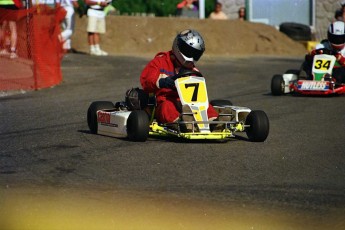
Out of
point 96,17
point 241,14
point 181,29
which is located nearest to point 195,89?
point 96,17

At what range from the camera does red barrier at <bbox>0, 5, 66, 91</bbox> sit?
51.0 ft

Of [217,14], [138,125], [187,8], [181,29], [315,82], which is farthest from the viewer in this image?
[187,8]

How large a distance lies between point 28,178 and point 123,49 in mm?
17968

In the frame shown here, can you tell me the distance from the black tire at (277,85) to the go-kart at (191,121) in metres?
5.14

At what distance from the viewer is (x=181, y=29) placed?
26.0 meters

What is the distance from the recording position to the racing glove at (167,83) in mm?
9719

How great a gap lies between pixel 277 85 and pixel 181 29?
11025mm

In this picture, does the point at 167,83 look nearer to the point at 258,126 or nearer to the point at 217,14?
the point at 258,126

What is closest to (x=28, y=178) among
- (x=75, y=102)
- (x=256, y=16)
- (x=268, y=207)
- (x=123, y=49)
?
(x=268, y=207)

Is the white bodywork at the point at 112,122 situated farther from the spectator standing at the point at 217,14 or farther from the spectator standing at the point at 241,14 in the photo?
the spectator standing at the point at 241,14

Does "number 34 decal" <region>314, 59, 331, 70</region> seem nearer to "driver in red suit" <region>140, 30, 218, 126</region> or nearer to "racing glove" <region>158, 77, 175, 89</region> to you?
"driver in red suit" <region>140, 30, 218, 126</region>

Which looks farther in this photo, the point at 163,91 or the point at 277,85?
the point at 277,85

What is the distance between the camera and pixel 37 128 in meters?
10.7

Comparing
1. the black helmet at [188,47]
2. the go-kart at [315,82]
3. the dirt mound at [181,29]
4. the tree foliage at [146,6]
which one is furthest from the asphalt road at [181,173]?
the tree foliage at [146,6]
